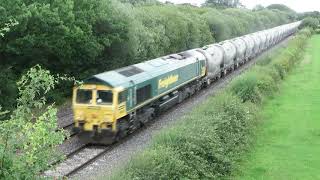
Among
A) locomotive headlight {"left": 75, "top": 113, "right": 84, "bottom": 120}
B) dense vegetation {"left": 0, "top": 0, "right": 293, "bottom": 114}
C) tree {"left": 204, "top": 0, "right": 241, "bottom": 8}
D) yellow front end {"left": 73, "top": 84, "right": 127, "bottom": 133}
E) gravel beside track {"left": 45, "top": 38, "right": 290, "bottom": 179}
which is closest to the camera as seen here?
gravel beside track {"left": 45, "top": 38, "right": 290, "bottom": 179}

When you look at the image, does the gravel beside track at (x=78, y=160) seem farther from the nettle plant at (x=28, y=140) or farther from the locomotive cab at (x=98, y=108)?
the nettle plant at (x=28, y=140)

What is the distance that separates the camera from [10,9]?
87.8 feet

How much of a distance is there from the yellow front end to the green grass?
595 cm

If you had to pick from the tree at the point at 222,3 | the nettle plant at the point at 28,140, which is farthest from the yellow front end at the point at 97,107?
the tree at the point at 222,3

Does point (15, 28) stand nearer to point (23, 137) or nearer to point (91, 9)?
point (91, 9)

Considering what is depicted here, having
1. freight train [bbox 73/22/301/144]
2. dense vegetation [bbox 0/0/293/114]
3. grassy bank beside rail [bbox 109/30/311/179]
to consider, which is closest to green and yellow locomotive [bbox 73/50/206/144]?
freight train [bbox 73/22/301/144]

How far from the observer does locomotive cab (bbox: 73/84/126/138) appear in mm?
22172

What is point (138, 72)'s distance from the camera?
25609 millimetres

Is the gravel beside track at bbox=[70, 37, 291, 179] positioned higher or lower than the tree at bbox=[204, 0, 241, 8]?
higher

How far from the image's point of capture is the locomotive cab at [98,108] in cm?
2217

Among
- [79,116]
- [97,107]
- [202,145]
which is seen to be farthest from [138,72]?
[202,145]

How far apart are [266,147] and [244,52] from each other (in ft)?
113

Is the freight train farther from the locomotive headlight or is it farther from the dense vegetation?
the dense vegetation

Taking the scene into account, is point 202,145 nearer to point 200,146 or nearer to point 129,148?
point 200,146
